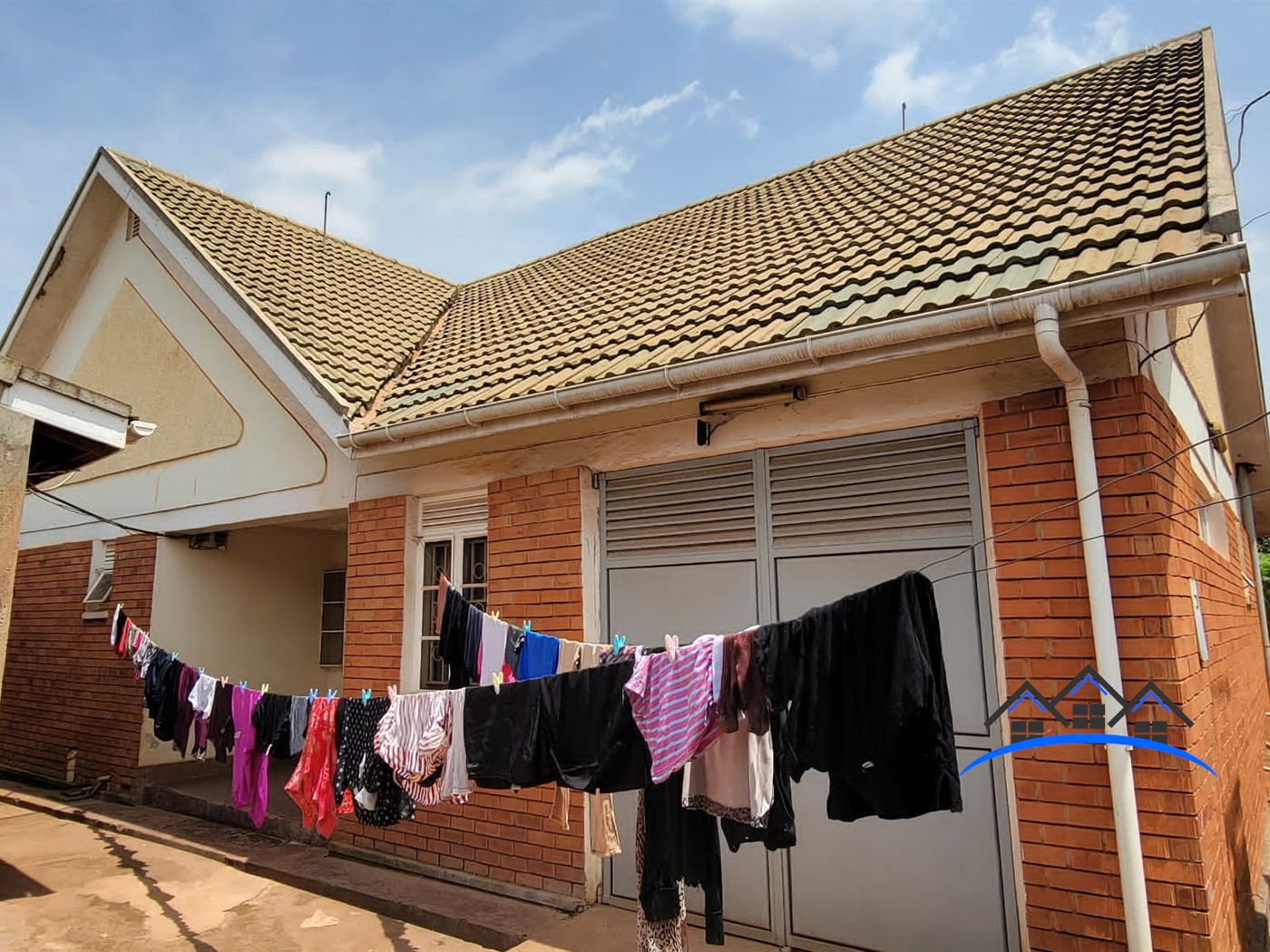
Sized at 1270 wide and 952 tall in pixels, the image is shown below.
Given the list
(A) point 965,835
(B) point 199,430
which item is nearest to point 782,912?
(A) point 965,835

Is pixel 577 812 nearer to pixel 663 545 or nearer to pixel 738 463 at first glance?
pixel 663 545

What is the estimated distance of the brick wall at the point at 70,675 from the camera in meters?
9.52


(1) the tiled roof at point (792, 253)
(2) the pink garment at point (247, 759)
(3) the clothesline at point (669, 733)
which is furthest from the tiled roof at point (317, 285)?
(3) the clothesline at point (669, 733)

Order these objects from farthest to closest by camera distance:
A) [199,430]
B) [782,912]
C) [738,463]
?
[199,430], [738,463], [782,912]

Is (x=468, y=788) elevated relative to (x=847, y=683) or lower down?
lower down

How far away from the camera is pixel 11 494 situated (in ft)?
15.6

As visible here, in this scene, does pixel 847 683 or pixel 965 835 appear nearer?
pixel 847 683

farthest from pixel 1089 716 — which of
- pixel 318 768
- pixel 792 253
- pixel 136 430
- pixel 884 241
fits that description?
pixel 136 430

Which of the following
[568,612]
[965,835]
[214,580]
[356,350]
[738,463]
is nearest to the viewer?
[965,835]

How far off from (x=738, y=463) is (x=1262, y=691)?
925 cm

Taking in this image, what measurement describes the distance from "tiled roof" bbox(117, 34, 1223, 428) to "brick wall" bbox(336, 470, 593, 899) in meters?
0.87

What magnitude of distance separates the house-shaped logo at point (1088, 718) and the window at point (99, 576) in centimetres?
1035

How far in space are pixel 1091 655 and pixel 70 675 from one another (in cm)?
1158

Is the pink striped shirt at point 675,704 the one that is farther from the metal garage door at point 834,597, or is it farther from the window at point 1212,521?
the window at point 1212,521
